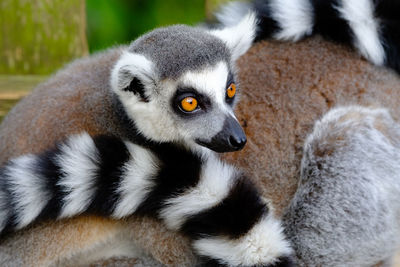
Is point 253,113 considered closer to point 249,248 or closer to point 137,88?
point 137,88

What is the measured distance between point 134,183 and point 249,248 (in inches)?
23.4

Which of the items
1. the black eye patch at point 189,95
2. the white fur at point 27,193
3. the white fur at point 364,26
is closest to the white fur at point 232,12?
the white fur at point 364,26

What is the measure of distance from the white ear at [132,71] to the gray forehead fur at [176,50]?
0.05 m

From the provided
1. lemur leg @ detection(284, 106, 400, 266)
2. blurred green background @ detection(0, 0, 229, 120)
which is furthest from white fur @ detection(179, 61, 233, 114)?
blurred green background @ detection(0, 0, 229, 120)

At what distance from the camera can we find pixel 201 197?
245 centimetres

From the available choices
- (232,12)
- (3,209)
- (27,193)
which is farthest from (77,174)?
(232,12)

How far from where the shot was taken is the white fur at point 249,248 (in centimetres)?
240

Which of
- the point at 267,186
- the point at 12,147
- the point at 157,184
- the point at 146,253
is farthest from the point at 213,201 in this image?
the point at 12,147

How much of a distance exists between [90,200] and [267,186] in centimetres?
111

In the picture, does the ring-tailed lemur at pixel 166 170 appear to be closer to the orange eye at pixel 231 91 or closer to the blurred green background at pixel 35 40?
the orange eye at pixel 231 91

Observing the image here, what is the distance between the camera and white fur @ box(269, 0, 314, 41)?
3297mm

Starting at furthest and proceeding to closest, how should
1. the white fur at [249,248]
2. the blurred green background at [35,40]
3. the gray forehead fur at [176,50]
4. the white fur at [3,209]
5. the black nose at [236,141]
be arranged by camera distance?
the blurred green background at [35,40] → the gray forehead fur at [176,50] → the black nose at [236,141] → the white fur at [249,248] → the white fur at [3,209]

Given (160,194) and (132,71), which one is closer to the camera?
(160,194)

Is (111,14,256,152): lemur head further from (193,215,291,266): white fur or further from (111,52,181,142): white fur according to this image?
(193,215,291,266): white fur
